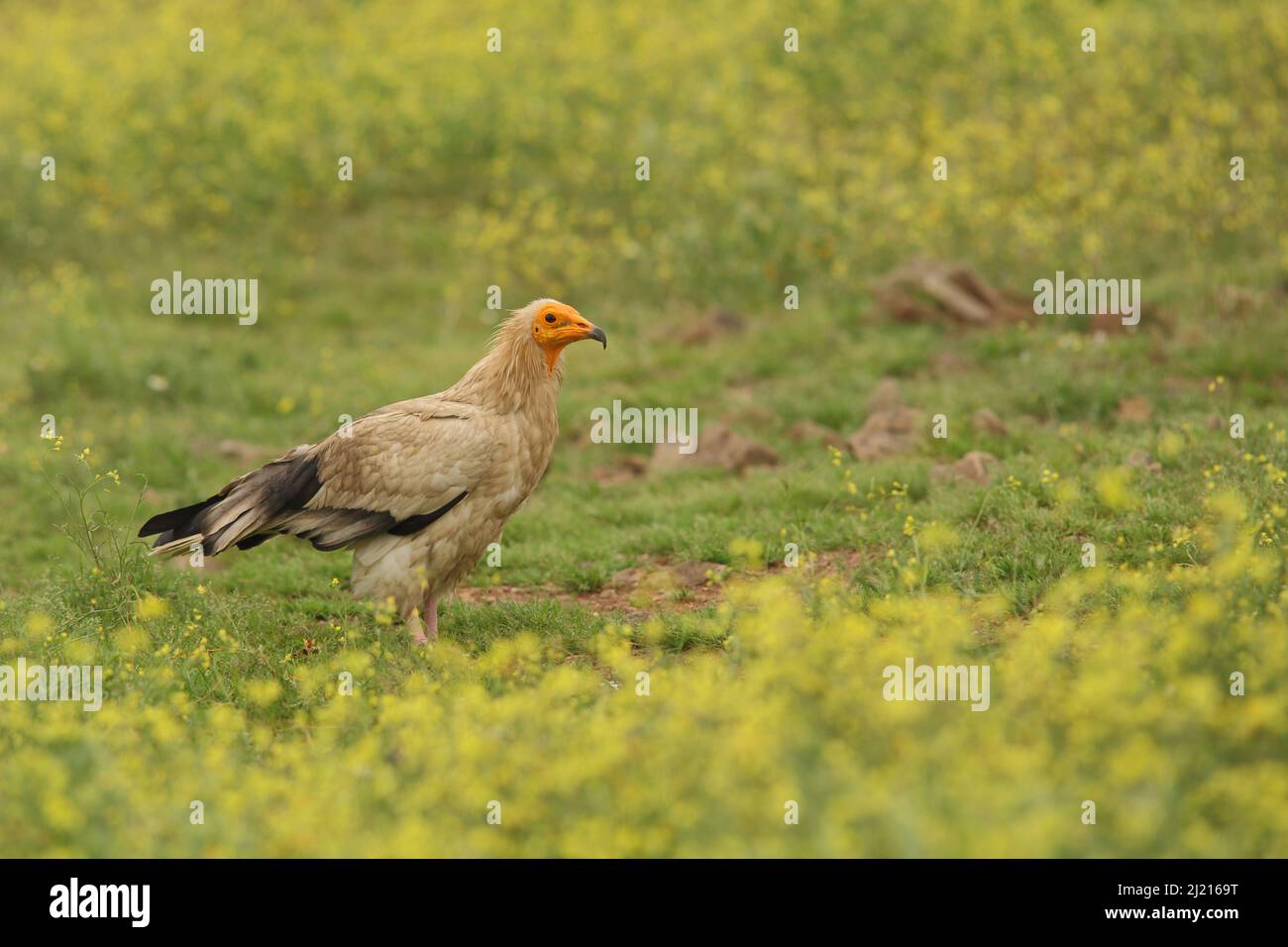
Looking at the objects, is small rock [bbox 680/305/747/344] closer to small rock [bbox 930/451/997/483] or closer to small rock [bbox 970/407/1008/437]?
small rock [bbox 970/407/1008/437]

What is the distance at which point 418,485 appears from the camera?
303 inches

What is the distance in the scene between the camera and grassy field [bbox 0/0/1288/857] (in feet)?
15.7

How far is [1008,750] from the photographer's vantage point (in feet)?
14.6

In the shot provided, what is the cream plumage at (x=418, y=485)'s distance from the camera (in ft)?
25.4

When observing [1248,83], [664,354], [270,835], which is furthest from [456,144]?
[270,835]

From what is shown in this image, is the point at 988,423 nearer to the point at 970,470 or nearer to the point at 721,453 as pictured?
the point at 970,470

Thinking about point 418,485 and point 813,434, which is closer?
point 418,485

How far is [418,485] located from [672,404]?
4706 millimetres

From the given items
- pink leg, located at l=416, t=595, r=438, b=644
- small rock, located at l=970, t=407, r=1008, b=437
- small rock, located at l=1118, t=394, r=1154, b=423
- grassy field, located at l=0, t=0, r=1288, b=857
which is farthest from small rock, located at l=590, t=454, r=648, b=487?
small rock, located at l=1118, t=394, r=1154, b=423

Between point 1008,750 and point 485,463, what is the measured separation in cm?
405

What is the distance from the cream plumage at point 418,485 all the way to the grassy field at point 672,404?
41cm

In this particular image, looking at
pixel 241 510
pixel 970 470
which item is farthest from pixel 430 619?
pixel 970 470

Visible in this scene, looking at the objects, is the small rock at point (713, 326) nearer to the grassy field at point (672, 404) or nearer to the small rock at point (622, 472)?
the grassy field at point (672, 404)

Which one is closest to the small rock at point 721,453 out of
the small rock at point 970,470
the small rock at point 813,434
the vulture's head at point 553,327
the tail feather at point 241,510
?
the small rock at point 813,434
